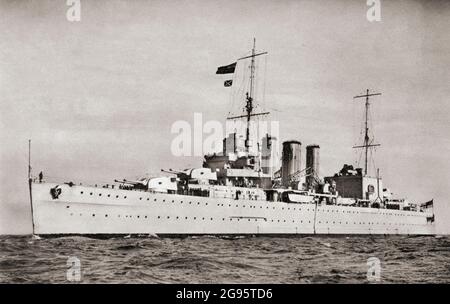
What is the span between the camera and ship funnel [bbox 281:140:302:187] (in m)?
31.4

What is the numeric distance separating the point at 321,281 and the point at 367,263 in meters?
2.92

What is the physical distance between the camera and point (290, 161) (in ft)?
103

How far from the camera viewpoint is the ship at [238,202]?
60.1ft

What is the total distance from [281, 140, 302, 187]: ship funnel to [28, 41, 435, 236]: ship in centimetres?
7

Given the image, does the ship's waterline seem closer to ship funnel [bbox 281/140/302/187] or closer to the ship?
the ship

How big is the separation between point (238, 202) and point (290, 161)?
8.95 meters

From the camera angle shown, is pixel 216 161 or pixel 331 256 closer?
pixel 331 256

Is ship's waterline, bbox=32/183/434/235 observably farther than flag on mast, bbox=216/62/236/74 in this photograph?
No

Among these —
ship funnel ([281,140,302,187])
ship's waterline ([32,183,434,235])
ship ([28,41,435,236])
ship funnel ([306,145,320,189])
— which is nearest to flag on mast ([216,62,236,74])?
ship ([28,41,435,236])

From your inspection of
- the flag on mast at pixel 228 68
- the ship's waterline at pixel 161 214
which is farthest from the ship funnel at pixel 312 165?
the flag on mast at pixel 228 68
